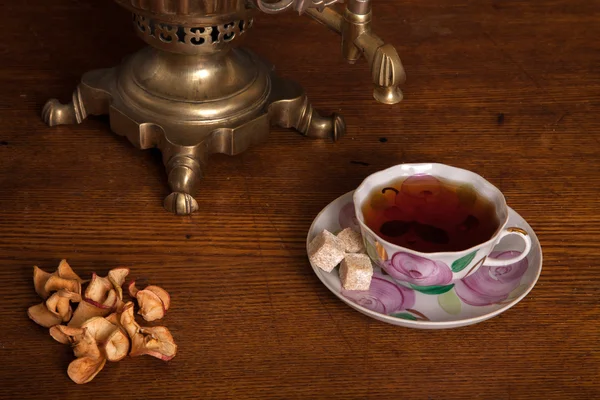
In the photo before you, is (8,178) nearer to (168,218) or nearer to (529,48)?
(168,218)

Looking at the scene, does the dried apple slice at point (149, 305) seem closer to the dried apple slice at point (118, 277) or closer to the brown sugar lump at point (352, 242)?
the dried apple slice at point (118, 277)

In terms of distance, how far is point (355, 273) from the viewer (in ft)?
2.54

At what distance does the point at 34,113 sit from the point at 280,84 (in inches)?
11.4

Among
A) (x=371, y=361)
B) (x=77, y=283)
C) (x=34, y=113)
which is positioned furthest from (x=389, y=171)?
(x=34, y=113)

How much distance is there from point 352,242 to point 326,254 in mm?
36

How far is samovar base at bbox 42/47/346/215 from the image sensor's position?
944mm

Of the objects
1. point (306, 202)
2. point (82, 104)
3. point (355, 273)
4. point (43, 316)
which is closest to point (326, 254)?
point (355, 273)

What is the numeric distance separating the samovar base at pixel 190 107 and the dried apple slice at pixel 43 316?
20 centimetres

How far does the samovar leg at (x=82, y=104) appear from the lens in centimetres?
100

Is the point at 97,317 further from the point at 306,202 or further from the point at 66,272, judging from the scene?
the point at 306,202

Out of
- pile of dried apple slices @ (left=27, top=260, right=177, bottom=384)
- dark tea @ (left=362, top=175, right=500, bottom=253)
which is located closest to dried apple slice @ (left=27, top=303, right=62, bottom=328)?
pile of dried apple slices @ (left=27, top=260, right=177, bottom=384)

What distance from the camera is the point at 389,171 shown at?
2.78 ft

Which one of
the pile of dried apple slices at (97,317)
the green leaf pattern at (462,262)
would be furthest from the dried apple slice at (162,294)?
the green leaf pattern at (462,262)

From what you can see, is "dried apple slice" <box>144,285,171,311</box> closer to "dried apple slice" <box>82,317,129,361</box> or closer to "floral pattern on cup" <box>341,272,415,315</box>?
"dried apple slice" <box>82,317,129,361</box>
